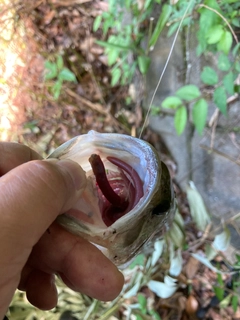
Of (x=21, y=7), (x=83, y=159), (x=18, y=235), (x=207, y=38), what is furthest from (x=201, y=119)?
(x=21, y=7)

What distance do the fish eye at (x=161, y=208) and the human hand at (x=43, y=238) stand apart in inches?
5.4

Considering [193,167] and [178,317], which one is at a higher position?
[193,167]

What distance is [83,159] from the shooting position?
0.74 metres

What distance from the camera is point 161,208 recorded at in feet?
2.31

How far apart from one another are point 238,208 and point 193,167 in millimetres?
295

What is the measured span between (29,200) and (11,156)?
0.26 meters

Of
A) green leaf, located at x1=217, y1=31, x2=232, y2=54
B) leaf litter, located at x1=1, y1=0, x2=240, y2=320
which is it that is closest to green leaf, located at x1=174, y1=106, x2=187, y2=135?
green leaf, located at x1=217, y1=31, x2=232, y2=54

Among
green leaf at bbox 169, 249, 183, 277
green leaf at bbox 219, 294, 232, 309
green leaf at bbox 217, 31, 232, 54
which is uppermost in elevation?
green leaf at bbox 217, 31, 232, 54

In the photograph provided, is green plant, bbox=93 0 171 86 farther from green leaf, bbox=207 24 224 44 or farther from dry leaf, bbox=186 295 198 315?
dry leaf, bbox=186 295 198 315

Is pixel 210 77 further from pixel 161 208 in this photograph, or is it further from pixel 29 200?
pixel 29 200

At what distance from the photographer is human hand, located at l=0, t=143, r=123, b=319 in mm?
499

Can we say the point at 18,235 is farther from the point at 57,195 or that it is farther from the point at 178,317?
the point at 178,317

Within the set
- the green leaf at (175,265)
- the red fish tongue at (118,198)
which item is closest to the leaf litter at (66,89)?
the green leaf at (175,265)

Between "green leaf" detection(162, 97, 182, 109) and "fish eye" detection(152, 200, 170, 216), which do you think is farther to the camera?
"green leaf" detection(162, 97, 182, 109)
